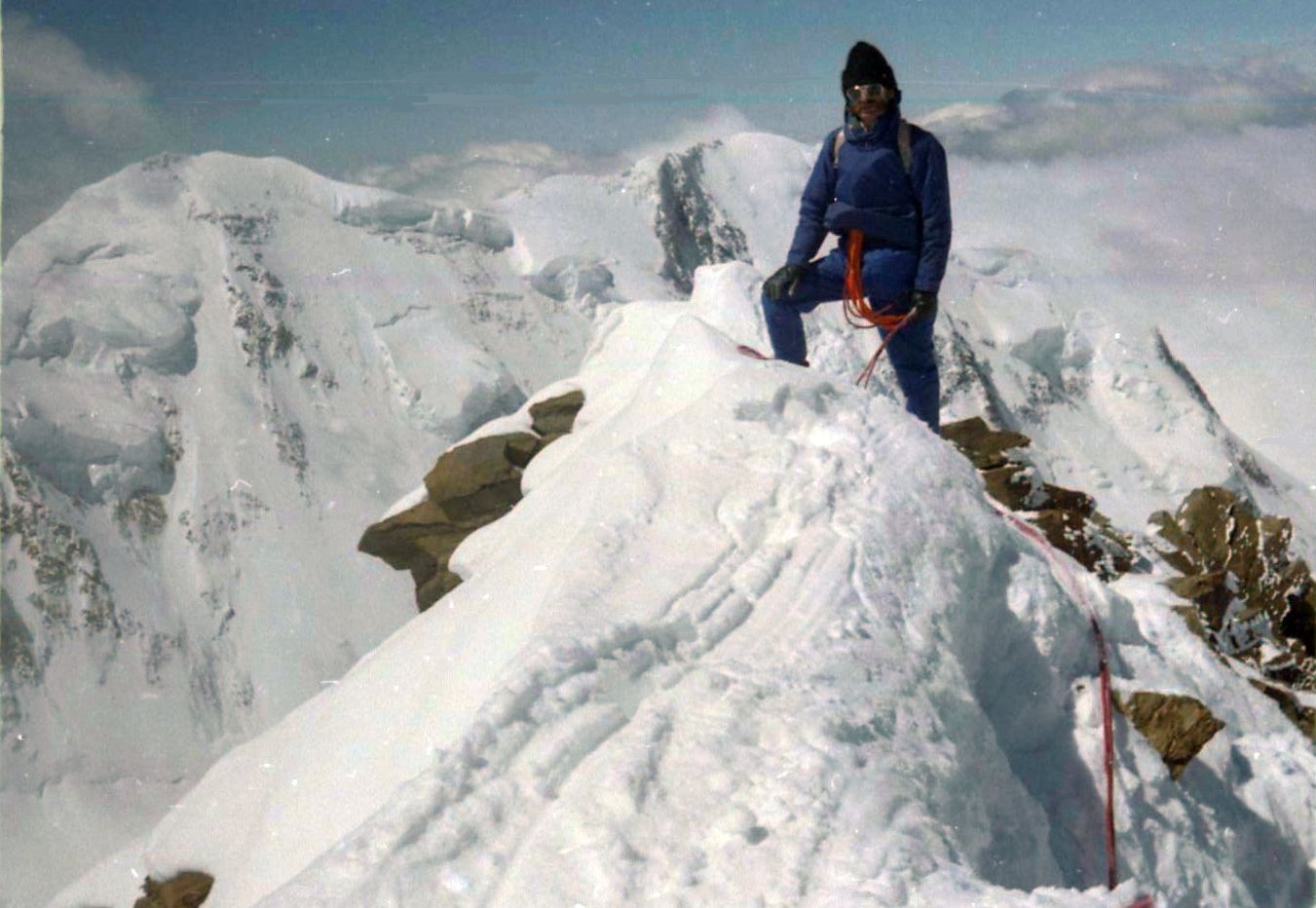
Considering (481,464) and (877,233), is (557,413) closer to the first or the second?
(481,464)

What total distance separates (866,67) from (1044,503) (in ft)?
17.4

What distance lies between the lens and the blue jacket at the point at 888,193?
18.5ft

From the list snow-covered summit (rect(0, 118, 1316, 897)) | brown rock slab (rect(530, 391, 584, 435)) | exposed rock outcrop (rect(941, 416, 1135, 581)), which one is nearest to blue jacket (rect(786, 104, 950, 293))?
exposed rock outcrop (rect(941, 416, 1135, 581))

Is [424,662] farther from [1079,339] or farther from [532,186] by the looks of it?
[1079,339]

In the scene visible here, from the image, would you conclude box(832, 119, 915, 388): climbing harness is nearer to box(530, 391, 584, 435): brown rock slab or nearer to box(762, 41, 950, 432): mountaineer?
box(762, 41, 950, 432): mountaineer

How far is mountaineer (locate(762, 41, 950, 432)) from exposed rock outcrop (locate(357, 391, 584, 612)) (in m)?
4.30

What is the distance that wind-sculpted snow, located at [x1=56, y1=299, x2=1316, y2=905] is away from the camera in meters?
2.40

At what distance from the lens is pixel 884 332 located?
6.39 m

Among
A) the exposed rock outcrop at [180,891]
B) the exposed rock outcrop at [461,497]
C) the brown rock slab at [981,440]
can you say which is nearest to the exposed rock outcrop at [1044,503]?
the brown rock slab at [981,440]

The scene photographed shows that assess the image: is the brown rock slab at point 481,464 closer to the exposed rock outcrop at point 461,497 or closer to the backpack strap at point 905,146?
the exposed rock outcrop at point 461,497

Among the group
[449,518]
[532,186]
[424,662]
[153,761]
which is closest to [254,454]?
[153,761]

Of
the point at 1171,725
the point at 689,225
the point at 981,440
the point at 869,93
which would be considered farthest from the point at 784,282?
the point at 689,225

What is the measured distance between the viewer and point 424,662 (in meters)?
4.18

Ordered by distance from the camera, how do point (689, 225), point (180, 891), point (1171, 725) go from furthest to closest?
point (689, 225) < point (1171, 725) < point (180, 891)
